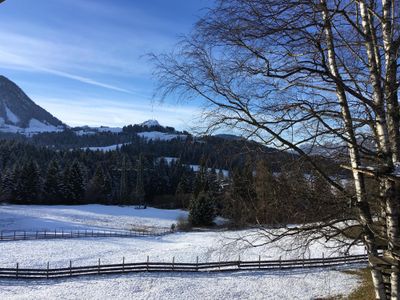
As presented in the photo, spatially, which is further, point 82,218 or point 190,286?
point 82,218

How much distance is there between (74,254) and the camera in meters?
32.4

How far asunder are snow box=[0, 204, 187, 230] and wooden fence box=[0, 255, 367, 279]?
997 inches

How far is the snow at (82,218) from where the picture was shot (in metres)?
51.0

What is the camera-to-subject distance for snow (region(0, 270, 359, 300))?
20.8m

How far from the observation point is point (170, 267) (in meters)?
26.0

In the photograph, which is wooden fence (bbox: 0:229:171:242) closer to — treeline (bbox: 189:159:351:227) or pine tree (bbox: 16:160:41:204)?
pine tree (bbox: 16:160:41:204)

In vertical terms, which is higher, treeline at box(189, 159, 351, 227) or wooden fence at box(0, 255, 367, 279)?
treeline at box(189, 159, 351, 227)

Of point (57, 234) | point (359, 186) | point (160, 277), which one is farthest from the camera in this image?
point (57, 234)

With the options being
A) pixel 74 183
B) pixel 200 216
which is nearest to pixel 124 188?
pixel 74 183

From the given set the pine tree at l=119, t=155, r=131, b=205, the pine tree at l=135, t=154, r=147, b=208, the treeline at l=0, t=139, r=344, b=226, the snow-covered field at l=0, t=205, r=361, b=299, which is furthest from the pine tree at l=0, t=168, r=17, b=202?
the snow-covered field at l=0, t=205, r=361, b=299

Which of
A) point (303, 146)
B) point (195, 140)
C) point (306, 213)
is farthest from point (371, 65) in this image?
point (195, 140)

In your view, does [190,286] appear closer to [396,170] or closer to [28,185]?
[396,170]

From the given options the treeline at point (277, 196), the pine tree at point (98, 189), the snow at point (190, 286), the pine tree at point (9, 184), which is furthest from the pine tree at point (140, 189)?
the treeline at point (277, 196)

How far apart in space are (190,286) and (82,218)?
39880mm
